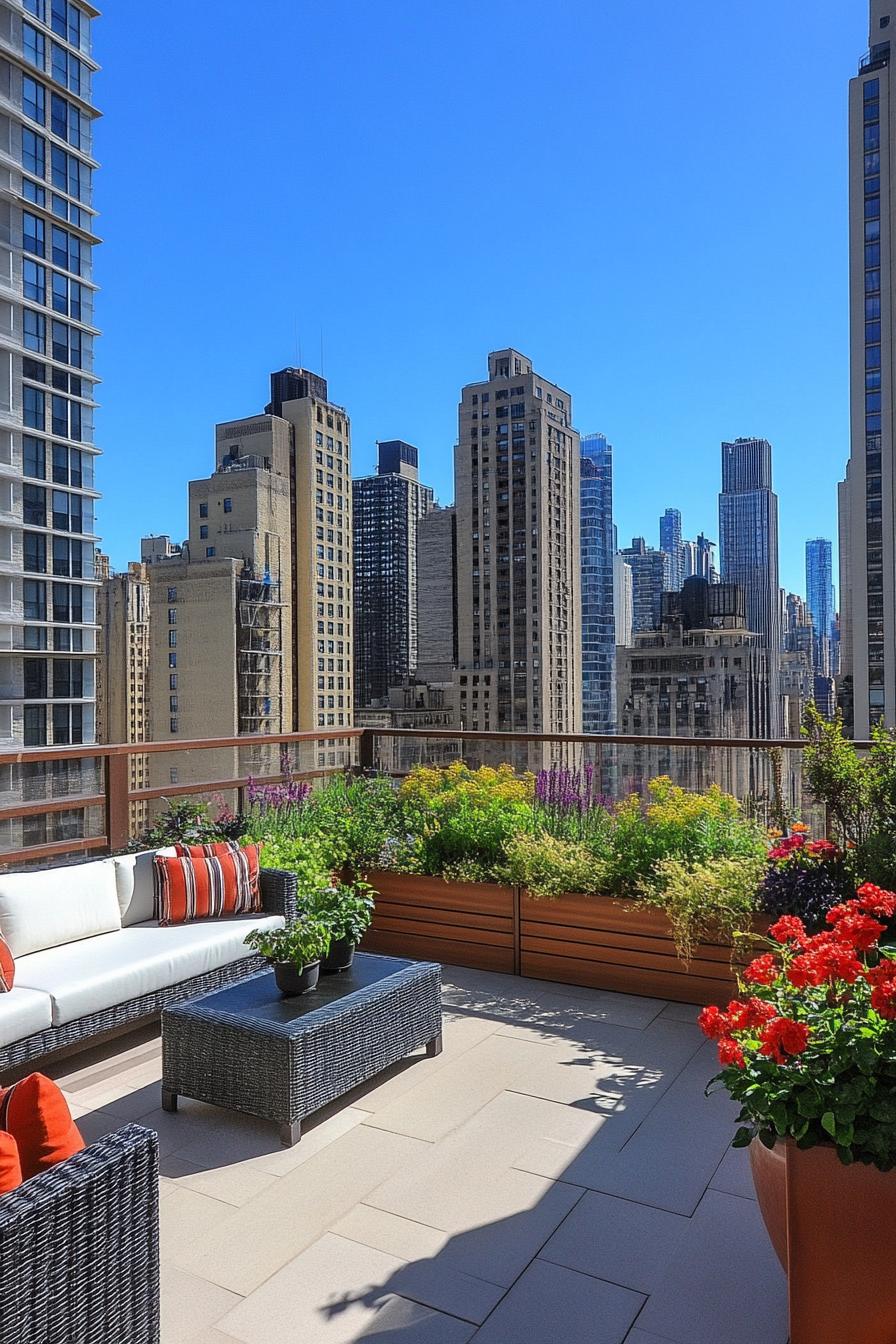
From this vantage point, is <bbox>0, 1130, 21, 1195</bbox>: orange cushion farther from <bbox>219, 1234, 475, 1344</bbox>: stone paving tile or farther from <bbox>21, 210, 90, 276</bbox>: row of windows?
<bbox>21, 210, 90, 276</bbox>: row of windows

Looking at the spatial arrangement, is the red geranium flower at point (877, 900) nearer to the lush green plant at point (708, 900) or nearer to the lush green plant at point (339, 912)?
the lush green plant at point (708, 900)

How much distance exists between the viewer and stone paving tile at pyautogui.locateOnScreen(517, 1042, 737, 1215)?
2424 mm

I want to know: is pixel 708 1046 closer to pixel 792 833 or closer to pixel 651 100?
pixel 792 833

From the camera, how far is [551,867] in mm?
4184

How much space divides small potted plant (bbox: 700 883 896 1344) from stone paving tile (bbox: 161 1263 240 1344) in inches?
46.5

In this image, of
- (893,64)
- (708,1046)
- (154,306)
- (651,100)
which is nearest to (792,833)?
(708,1046)

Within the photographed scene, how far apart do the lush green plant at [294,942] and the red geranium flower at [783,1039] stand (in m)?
1.69

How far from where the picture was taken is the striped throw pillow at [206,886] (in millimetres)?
3887

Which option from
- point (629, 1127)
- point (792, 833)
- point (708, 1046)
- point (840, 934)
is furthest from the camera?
point (792, 833)

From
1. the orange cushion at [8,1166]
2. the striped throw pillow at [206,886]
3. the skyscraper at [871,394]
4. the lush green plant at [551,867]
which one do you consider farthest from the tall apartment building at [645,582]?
the orange cushion at [8,1166]

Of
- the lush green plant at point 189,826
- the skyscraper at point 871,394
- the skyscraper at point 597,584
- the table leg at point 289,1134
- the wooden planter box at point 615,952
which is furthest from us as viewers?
the skyscraper at point 597,584

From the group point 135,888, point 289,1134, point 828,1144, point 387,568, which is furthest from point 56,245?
point 828,1144

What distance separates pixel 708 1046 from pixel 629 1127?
73cm

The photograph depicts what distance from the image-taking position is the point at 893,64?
4381 centimetres
